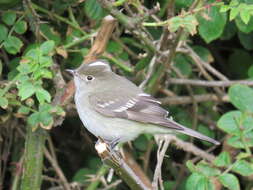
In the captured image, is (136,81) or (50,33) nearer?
(50,33)

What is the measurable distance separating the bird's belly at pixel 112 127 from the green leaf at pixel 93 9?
2.62 ft

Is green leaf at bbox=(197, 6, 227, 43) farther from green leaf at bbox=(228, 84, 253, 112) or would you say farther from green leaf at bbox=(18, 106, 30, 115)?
green leaf at bbox=(18, 106, 30, 115)

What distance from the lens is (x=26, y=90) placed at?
11.5 ft

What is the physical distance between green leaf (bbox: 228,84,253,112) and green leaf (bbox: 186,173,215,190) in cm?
70

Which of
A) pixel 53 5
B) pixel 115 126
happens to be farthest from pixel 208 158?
pixel 53 5

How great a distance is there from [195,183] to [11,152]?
187 cm

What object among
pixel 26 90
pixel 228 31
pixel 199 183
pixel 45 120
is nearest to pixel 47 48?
pixel 26 90

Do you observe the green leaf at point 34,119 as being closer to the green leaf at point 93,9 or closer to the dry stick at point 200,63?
the green leaf at point 93,9

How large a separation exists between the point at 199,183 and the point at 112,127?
0.73 m

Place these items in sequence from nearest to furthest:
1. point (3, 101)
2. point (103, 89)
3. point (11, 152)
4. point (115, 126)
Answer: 1. point (3, 101)
2. point (115, 126)
3. point (103, 89)
4. point (11, 152)

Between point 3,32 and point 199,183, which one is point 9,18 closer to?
point 3,32

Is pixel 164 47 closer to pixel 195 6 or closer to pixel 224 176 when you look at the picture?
pixel 195 6

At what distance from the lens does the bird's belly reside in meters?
3.89

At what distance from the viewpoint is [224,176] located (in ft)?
12.2
